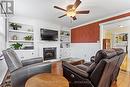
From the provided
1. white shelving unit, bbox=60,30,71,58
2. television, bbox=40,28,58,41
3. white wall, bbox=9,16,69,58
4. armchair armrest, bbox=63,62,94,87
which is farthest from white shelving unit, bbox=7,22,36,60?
armchair armrest, bbox=63,62,94,87

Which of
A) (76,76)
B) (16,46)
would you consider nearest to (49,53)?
(16,46)

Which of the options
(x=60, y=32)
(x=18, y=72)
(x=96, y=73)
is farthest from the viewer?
(x=60, y=32)

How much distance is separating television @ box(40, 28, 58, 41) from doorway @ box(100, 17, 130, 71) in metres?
2.37

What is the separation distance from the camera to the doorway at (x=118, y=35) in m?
4.84

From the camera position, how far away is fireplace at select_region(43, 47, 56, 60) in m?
6.05

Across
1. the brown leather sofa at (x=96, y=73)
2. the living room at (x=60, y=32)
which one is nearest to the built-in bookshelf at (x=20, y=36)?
the living room at (x=60, y=32)

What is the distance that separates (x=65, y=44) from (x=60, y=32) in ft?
2.82

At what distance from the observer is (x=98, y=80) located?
195 centimetres

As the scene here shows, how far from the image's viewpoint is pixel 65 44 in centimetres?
729

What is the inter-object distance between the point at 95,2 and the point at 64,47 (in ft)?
12.3

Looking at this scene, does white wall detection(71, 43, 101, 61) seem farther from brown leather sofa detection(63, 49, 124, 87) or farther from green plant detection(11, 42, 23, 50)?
brown leather sofa detection(63, 49, 124, 87)

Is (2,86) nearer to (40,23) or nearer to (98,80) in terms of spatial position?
(98,80)

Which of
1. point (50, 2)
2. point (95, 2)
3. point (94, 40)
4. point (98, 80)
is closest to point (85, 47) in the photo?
point (94, 40)

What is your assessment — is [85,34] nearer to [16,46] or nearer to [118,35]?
[118,35]
